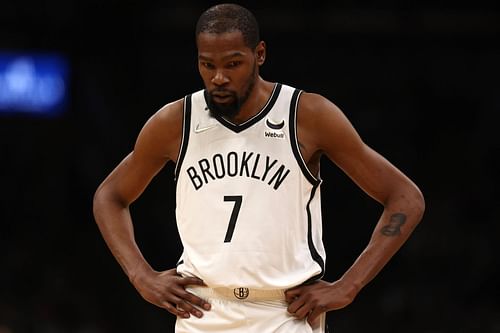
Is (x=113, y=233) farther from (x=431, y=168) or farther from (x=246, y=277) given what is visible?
(x=431, y=168)

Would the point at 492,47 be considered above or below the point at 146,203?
above

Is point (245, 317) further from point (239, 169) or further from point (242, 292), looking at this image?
point (239, 169)

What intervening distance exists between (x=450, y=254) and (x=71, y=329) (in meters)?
4.36

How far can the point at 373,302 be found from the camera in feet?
37.4

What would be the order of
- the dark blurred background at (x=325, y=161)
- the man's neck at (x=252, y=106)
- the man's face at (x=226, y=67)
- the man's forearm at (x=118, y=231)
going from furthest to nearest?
the dark blurred background at (x=325, y=161) < the man's forearm at (x=118, y=231) < the man's neck at (x=252, y=106) < the man's face at (x=226, y=67)

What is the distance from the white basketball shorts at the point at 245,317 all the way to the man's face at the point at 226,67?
0.82 m

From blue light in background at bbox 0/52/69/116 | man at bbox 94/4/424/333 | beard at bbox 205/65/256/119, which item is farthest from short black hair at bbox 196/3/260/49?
blue light in background at bbox 0/52/69/116

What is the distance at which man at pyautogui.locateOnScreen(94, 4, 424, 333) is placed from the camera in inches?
165

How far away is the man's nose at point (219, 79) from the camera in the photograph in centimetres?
417

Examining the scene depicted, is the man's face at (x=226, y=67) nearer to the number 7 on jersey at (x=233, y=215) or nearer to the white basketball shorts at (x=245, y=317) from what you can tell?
the number 7 on jersey at (x=233, y=215)

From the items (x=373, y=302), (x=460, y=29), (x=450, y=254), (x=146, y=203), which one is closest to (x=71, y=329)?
(x=146, y=203)

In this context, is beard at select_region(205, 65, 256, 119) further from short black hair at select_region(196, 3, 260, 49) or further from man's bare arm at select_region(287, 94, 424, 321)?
man's bare arm at select_region(287, 94, 424, 321)

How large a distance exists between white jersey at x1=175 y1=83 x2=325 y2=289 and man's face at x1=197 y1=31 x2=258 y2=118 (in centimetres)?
15

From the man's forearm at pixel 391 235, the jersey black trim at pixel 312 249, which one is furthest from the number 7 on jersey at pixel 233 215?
the man's forearm at pixel 391 235
